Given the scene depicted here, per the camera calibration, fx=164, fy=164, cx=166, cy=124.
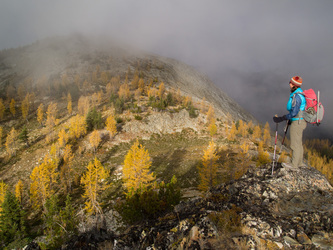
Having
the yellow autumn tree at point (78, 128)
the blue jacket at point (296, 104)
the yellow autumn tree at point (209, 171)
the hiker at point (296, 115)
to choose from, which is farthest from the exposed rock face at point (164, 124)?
the blue jacket at point (296, 104)

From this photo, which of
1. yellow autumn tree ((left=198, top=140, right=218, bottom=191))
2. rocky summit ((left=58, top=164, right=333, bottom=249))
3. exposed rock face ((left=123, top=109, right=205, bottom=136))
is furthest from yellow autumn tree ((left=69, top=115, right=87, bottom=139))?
rocky summit ((left=58, top=164, right=333, bottom=249))

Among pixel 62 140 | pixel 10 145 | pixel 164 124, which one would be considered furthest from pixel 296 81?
pixel 10 145

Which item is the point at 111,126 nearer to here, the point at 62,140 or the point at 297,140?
the point at 62,140

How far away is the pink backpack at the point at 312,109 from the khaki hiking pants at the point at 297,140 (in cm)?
42

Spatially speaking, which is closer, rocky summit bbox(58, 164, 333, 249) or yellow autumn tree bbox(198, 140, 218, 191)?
rocky summit bbox(58, 164, 333, 249)

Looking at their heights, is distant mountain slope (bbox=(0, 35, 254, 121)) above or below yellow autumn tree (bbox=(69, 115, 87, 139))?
above

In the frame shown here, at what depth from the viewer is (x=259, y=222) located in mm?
5609

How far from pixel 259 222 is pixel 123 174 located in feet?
138

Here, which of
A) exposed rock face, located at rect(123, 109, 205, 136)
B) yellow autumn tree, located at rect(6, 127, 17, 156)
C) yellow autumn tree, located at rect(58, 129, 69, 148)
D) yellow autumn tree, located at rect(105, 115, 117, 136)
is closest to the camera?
yellow autumn tree, located at rect(6, 127, 17, 156)

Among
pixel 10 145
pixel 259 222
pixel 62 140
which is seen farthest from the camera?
pixel 10 145

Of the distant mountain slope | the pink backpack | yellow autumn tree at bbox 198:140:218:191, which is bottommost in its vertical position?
yellow autumn tree at bbox 198:140:218:191

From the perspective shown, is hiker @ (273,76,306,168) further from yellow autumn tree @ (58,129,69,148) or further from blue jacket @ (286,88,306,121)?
yellow autumn tree @ (58,129,69,148)

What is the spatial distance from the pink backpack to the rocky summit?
9.97ft

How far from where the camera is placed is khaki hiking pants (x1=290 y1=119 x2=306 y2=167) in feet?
25.8
